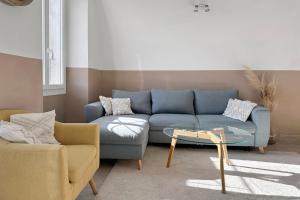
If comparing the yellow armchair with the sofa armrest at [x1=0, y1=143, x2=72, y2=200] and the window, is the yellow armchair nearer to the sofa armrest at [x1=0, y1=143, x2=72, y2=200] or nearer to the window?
the sofa armrest at [x1=0, y1=143, x2=72, y2=200]

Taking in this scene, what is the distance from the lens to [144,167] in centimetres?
299

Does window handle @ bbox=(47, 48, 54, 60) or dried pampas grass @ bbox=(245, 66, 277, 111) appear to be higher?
window handle @ bbox=(47, 48, 54, 60)

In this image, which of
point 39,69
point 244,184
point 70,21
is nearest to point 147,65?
Answer: point 70,21

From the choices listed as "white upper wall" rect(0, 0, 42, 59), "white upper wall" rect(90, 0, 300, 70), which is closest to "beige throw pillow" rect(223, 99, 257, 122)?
"white upper wall" rect(90, 0, 300, 70)

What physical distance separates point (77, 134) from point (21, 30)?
1.21 m

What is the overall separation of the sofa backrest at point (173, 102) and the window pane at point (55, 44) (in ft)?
5.16

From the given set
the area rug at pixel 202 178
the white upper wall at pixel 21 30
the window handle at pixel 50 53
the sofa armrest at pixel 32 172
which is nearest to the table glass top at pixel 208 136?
the area rug at pixel 202 178

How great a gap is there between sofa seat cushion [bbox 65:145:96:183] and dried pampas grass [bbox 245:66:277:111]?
121 inches

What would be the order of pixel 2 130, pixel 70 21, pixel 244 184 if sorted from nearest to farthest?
1. pixel 2 130
2. pixel 244 184
3. pixel 70 21

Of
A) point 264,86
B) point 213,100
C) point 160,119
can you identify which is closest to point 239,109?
point 213,100

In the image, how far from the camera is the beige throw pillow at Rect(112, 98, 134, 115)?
402cm

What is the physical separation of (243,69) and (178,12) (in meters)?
1.51

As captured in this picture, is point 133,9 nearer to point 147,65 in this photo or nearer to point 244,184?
point 147,65

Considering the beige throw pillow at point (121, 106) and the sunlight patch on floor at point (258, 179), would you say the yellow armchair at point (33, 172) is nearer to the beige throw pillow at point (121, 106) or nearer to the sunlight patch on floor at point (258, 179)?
the sunlight patch on floor at point (258, 179)
